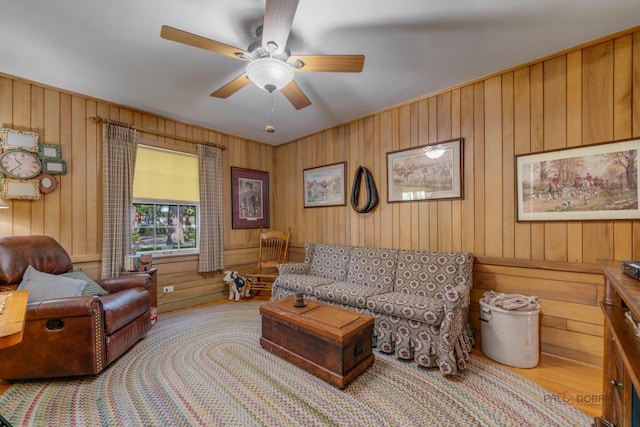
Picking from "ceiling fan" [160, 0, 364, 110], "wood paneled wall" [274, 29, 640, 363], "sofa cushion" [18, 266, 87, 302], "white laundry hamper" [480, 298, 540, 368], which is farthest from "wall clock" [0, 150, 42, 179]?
"white laundry hamper" [480, 298, 540, 368]

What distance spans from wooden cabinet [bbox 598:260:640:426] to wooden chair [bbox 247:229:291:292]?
3495 mm

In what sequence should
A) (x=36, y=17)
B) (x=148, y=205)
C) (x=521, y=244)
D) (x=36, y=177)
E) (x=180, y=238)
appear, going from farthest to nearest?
(x=180, y=238) < (x=148, y=205) < (x=36, y=177) < (x=521, y=244) < (x=36, y=17)

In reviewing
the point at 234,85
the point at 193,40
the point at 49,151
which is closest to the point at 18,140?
the point at 49,151

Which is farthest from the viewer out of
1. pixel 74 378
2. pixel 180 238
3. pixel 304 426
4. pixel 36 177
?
pixel 180 238

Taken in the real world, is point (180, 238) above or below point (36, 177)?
below

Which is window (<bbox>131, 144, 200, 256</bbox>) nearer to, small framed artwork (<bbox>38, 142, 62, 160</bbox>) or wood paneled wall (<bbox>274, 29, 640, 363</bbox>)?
small framed artwork (<bbox>38, 142, 62, 160</bbox>)

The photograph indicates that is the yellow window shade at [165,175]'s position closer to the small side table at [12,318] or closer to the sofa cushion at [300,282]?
the sofa cushion at [300,282]

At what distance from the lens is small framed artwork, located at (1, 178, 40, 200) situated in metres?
2.45

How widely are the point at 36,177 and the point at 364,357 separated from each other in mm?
3573

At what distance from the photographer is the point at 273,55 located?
5.84 feet

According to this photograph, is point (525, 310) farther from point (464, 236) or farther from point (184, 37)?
point (184, 37)

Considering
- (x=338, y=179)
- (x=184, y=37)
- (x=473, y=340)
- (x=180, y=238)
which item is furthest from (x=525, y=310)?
(x=180, y=238)

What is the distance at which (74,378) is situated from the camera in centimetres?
199

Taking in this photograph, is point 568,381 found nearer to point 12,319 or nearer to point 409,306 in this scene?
point 409,306
